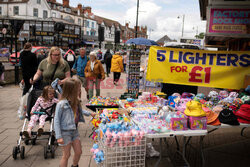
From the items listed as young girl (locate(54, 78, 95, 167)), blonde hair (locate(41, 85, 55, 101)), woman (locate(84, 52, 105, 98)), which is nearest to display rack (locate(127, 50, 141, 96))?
woman (locate(84, 52, 105, 98))

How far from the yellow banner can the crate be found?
7.70 ft

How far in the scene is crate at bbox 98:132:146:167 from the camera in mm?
2664

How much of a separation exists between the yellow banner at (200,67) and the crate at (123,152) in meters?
2.35

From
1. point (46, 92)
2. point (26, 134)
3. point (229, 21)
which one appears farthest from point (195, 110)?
point (26, 134)

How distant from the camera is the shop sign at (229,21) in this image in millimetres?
4140

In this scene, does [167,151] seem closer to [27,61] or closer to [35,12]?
[27,61]

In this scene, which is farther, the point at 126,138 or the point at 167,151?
the point at 167,151

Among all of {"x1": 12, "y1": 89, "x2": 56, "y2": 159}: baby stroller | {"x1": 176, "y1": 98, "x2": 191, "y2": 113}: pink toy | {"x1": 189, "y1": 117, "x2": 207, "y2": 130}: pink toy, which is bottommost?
{"x1": 12, "y1": 89, "x2": 56, "y2": 159}: baby stroller

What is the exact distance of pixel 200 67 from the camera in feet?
15.5

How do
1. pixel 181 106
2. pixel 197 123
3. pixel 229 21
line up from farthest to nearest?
1. pixel 229 21
2. pixel 181 106
3. pixel 197 123

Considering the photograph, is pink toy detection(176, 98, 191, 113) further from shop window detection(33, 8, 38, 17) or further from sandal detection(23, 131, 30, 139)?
shop window detection(33, 8, 38, 17)

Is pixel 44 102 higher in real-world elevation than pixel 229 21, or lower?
lower

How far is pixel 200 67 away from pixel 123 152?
114 inches

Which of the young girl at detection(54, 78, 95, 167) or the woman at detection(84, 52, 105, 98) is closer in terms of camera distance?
the young girl at detection(54, 78, 95, 167)
